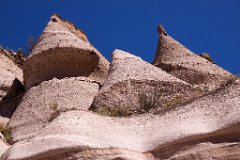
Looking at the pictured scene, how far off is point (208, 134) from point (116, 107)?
269 inches

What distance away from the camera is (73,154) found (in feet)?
49.7

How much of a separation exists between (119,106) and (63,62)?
27.4 feet

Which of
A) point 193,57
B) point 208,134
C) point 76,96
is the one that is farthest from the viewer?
point 193,57

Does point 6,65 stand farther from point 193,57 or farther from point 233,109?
point 233,109

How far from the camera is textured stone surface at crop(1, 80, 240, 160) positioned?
15.0m

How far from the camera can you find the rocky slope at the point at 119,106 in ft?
49.5

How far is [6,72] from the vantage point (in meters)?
36.8

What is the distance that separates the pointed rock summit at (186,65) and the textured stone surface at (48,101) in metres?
3.66

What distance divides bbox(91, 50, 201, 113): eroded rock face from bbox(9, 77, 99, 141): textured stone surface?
1.92 meters

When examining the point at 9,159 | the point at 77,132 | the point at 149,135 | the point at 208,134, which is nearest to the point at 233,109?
the point at 208,134

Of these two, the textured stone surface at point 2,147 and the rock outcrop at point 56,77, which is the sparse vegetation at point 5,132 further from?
the textured stone surface at point 2,147

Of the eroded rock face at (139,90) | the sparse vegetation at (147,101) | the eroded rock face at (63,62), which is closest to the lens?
the sparse vegetation at (147,101)

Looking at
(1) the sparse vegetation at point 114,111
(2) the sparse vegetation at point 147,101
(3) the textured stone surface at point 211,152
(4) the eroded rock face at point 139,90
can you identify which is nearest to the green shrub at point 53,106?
(4) the eroded rock face at point 139,90

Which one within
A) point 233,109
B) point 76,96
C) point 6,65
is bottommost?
point 233,109
